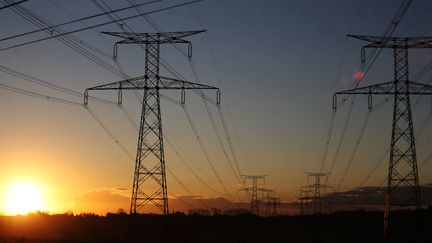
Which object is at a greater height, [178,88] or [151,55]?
[151,55]

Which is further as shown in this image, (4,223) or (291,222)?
(291,222)

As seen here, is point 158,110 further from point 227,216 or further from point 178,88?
point 227,216

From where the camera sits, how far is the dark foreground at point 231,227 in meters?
92.0

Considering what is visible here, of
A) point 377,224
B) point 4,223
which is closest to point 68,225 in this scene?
point 4,223

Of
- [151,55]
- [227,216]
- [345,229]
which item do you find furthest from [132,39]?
[227,216]

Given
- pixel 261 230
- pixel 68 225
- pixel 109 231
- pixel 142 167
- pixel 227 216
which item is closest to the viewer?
pixel 142 167

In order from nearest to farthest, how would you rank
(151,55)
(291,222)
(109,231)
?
(151,55), (109,231), (291,222)

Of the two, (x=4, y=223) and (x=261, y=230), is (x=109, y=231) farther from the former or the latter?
(x=261, y=230)

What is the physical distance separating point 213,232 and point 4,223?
36.3 metres

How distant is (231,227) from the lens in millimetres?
123938

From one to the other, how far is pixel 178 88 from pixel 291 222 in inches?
3596

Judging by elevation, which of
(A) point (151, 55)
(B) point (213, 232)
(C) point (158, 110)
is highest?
(A) point (151, 55)

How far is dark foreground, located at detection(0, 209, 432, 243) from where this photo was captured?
92.0 m

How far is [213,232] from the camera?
11450 cm
